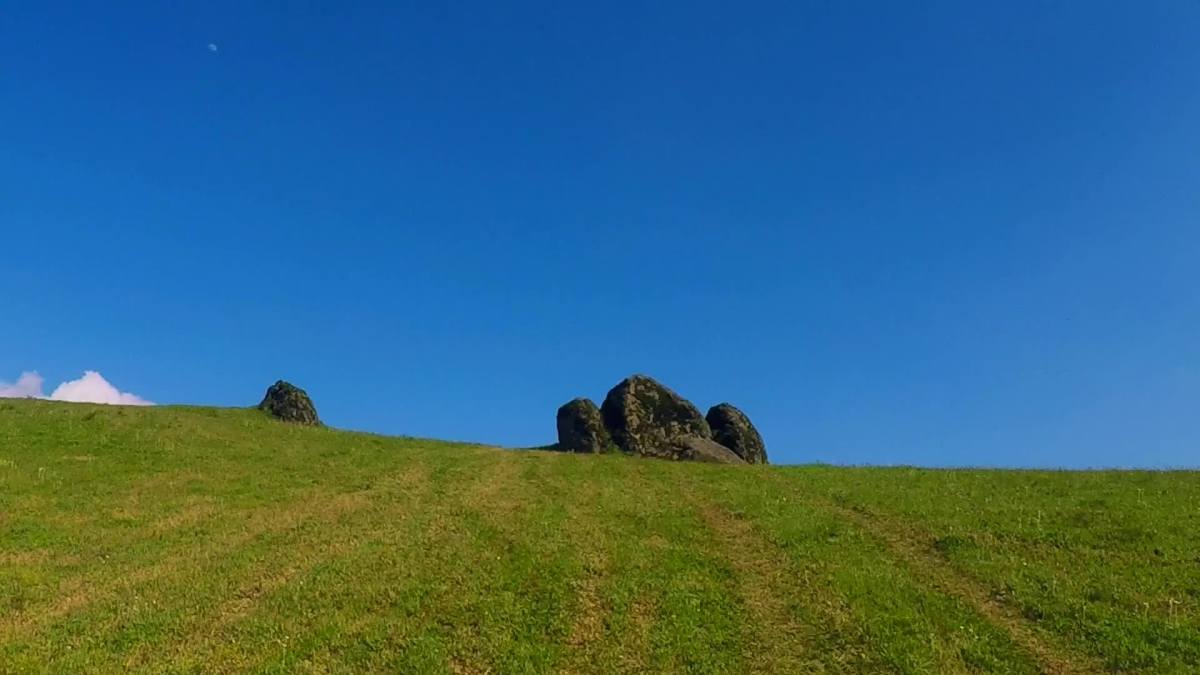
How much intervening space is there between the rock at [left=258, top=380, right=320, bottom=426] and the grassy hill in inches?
767

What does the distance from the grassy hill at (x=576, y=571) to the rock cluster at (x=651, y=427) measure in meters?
15.0

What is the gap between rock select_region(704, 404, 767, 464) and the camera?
58031 millimetres

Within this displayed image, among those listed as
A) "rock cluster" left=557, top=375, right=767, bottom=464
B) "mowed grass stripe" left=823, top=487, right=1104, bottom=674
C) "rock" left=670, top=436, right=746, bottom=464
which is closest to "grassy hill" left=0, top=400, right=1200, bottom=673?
"mowed grass stripe" left=823, top=487, right=1104, bottom=674

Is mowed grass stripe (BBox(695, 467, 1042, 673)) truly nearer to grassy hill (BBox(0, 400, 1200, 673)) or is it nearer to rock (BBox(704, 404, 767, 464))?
grassy hill (BBox(0, 400, 1200, 673))

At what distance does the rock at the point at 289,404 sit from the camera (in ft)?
195

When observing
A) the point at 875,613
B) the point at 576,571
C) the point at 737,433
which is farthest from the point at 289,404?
the point at 875,613

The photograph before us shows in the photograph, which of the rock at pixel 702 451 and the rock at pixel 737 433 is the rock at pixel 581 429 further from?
the rock at pixel 737 433

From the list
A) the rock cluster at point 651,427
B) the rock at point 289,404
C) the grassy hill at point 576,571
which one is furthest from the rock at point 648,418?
the rock at point 289,404

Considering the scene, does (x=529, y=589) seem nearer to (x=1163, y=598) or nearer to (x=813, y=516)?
(x=813, y=516)

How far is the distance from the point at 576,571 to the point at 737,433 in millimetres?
37504

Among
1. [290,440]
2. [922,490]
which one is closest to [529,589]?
[922,490]

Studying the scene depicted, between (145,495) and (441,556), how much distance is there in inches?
636

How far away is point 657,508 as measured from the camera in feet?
106

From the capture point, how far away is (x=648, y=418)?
57125mm
